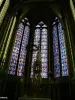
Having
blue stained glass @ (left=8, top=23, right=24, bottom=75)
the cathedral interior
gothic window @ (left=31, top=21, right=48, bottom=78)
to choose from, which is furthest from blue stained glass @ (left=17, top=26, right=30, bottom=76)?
gothic window @ (left=31, top=21, right=48, bottom=78)

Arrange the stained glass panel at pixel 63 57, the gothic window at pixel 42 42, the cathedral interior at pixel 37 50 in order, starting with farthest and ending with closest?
the gothic window at pixel 42 42, the stained glass panel at pixel 63 57, the cathedral interior at pixel 37 50

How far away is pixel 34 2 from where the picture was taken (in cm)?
1138

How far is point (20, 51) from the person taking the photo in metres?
10.7

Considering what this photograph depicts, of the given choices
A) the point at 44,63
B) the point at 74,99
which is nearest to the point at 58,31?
the point at 44,63

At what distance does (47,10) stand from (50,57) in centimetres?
480

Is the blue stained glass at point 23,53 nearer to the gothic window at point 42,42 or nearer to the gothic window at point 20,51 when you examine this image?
the gothic window at point 20,51

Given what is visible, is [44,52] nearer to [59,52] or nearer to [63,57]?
[59,52]

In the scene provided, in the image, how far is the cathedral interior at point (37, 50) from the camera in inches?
296

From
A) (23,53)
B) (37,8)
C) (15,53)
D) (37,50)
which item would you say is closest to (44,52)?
(23,53)

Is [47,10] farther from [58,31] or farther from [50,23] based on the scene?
[58,31]

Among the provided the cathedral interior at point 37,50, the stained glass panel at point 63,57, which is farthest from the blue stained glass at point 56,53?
the stained glass panel at point 63,57

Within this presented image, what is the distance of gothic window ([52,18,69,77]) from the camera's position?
9.51 m

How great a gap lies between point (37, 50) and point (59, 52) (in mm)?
2986

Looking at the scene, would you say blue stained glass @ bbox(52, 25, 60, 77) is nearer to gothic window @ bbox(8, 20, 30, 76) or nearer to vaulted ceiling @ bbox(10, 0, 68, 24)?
vaulted ceiling @ bbox(10, 0, 68, 24)
